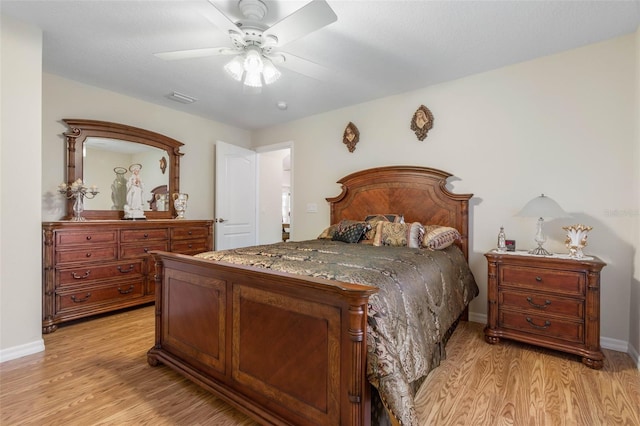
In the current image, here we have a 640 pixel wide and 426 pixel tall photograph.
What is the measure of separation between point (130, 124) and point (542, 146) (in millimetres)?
4479

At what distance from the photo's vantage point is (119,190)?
360 cm

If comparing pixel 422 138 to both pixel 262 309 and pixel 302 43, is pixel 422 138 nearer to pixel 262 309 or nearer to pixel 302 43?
pixel 302 43

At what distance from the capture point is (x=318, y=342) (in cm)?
131

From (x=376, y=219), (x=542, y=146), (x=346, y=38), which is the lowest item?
(x=376, y=219)

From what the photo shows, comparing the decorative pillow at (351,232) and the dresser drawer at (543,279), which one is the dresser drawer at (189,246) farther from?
the dresser drawer at (543,279)

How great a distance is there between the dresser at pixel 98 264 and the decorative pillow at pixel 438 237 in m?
2.74

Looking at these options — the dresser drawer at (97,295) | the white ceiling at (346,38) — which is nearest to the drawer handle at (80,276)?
the dresser drawer at (97,295)

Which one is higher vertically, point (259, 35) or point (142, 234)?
point (259, 35)

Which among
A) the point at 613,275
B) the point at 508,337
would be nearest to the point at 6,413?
the point at 508,337

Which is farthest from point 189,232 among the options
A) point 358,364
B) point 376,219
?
point 358,364

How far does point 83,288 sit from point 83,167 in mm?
1305

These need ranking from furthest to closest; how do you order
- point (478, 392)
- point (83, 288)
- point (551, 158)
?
point (83, 288)
point (551, 158)
point (478, 392)

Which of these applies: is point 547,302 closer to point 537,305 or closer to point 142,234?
point 537,305

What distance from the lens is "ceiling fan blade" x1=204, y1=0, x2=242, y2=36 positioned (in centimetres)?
168
